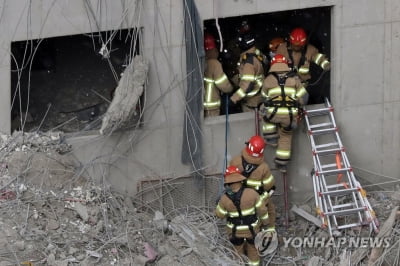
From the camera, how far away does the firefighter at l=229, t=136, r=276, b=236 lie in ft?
37.8

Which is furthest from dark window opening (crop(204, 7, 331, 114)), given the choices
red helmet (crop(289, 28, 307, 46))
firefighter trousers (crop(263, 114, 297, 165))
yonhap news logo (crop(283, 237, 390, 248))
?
yonhap news logo (crop(283, 237, 390, 248))

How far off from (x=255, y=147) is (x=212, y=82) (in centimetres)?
126

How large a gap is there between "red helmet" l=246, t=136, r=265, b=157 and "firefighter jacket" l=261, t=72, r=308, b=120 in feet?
2.09

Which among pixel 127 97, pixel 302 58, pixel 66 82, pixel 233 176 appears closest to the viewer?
pixel 233 176

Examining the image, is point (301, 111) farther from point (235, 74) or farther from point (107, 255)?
point (107, 255)

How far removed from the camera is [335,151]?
40.7 feet

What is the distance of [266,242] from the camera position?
1184 cm

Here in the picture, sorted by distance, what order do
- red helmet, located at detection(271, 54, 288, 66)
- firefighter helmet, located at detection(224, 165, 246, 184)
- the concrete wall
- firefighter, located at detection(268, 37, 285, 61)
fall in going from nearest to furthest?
firefighter helmet, located at detection(224, 165, 246, 184) < the concrete wall < red helmet, located at detection(271, 54, 288, 66) < firefighter, located at detection(268, 37, 285, 61)

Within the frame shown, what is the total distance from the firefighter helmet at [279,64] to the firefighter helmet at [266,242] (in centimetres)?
213

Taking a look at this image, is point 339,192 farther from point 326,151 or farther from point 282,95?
point 282,95

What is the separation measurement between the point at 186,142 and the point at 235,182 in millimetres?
1223

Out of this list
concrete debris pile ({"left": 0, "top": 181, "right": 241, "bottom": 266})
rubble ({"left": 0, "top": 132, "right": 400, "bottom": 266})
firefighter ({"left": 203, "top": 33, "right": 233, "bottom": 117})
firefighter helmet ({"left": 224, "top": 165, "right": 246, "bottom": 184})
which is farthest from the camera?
firefighter ({"left": 203, "top": 33, "right": 233, "bottom": 117})

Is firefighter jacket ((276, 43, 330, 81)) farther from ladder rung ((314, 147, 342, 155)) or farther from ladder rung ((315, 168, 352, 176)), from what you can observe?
ladder rung ((315, 168, 352, 176))

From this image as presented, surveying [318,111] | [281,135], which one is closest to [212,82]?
[281,135]
